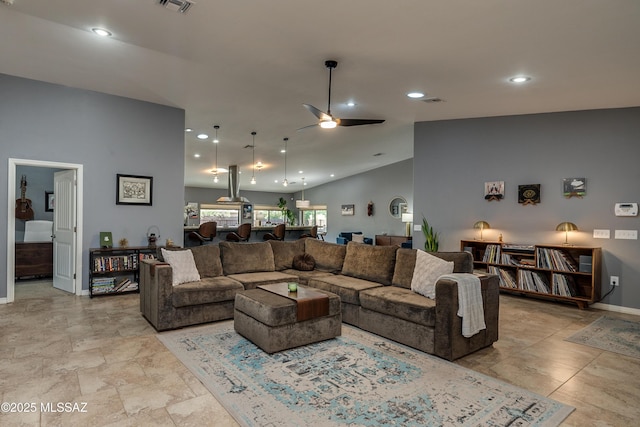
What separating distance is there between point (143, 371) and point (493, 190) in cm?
550

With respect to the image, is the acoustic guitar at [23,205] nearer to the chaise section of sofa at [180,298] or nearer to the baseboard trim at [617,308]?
the chaise section of sofa at [180,298]

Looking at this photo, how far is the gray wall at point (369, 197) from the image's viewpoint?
36.1 feet

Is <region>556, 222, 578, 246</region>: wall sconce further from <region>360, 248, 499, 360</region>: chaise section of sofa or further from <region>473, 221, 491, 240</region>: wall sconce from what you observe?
<region>360, 248, 499, 360</region>: chaise section of sofa

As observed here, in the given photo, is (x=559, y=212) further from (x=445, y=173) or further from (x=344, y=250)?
→ (x=344, y=250)

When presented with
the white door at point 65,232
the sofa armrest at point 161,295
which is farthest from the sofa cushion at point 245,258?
the white door at point 65,232

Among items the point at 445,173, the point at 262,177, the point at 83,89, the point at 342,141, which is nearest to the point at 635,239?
the point at 445,173

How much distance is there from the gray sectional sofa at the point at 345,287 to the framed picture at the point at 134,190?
71.2 inches

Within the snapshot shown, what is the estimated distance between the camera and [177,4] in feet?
9.33

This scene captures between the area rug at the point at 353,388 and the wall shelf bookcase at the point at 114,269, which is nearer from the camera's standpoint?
the area rug at the point at 353,388

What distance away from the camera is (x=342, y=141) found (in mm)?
8055

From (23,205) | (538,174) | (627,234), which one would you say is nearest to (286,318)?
(538,174)

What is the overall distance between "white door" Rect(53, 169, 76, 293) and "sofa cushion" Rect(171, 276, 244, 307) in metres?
2.65

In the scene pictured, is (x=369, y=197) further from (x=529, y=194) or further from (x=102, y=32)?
(x=102, y=32)

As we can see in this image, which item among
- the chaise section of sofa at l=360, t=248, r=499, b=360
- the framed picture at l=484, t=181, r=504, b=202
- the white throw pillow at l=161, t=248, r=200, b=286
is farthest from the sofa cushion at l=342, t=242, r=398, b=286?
the framed picture at l=484, t=181, r=504, b=202
